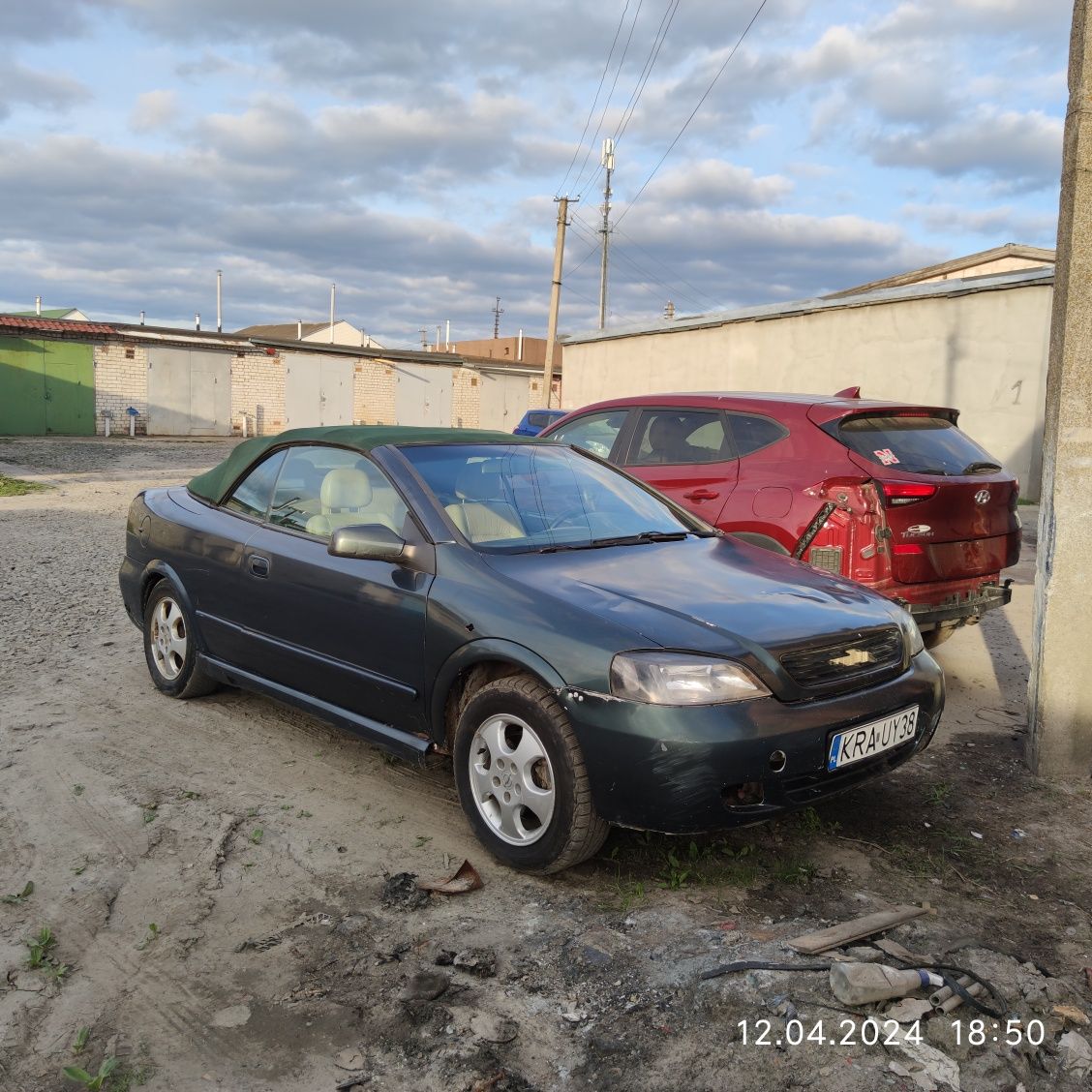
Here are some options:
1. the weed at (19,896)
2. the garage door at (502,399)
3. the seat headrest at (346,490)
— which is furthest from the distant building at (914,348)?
the garage door at (502,399)

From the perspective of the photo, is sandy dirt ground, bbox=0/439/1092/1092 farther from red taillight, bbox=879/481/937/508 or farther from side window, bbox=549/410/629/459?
side window, bbox=549/410/629/459

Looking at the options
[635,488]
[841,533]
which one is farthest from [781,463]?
[635,488]

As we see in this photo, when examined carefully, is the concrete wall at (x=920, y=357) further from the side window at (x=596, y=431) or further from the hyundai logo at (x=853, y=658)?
the hyundai logo at (x=853, y=658)

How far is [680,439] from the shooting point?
20.5 feet

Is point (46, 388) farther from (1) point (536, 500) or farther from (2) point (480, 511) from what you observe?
(2) point (480, 511)

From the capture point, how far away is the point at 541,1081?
2.33 meters

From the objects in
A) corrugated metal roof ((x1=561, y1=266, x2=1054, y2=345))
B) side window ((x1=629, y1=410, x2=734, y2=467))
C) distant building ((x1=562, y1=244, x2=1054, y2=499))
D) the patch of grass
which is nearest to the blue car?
distant building ((x1=562, y1=244, x2=1054, y2=499))

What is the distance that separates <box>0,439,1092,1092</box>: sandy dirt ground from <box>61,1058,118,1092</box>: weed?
4 centimetres

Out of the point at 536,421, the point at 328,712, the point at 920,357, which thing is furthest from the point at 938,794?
the point at 536,421

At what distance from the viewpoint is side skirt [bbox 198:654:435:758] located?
12.3 ft

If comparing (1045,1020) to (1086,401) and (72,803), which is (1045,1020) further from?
(72,803)

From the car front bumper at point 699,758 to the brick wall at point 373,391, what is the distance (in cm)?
→ 3425

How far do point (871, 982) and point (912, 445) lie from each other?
349 cm

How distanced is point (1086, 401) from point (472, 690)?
9.79 feet
